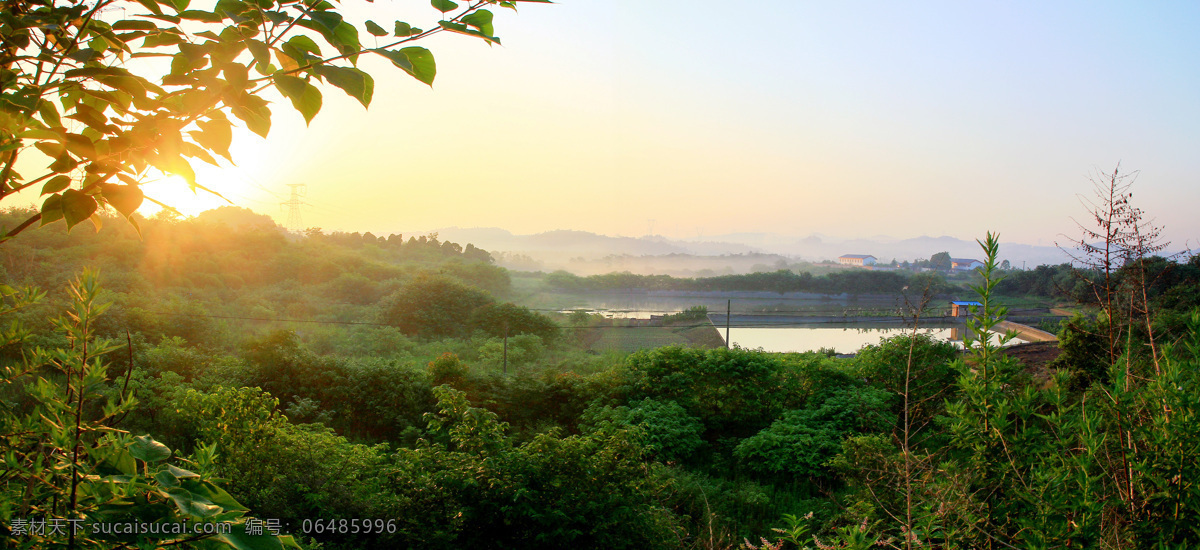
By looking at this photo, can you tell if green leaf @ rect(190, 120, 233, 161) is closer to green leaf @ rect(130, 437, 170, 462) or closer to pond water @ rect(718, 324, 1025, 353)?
green leaf @ rect(130, 437, 170, 462)

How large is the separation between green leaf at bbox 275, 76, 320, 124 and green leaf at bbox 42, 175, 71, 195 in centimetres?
31

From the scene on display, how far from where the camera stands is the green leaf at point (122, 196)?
704mm

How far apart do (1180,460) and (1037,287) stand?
25.3 meters

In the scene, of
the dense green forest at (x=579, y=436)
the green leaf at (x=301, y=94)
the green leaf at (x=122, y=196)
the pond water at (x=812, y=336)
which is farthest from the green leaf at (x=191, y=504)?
the pond water at (x=812, y=336)

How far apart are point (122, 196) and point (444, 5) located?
1.47ft

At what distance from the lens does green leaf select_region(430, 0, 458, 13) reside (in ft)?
2.36

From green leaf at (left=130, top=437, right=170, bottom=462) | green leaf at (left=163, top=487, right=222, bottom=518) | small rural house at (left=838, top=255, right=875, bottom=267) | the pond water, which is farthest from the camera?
small rural house at (left=838, top=255, right=875, bottom=267)

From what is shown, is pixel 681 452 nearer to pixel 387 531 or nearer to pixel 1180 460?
pixel 387 531

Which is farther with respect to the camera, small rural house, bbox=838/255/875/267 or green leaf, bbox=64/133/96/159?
small rural house, bbox=838/255/875/267

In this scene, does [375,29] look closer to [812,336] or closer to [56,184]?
[56,184]

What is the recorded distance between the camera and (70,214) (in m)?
0.71

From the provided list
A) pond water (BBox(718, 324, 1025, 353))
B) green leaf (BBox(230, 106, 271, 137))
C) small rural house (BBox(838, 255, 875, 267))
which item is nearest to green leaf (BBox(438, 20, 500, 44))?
green leaf (BBox(230, 106, 271, 137))

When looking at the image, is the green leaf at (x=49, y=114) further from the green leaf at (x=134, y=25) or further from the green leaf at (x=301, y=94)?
the green leaf at (x=301, y=94)

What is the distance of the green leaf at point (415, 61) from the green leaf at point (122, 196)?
0.35 meters
